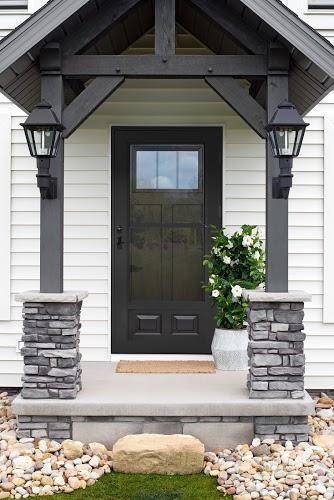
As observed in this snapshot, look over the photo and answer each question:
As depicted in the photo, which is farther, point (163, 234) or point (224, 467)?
point (163, 234)

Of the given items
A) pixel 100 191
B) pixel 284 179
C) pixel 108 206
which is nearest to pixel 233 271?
pixel 108 206

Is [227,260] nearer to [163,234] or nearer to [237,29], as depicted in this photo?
[163,234]

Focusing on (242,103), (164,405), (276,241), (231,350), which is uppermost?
(242,103)

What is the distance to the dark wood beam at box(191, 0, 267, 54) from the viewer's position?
4523 millimetres

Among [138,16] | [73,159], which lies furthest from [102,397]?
[138,16]

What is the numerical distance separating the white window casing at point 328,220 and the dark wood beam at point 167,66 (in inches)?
59.3

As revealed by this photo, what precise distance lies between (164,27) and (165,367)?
8.81 feet

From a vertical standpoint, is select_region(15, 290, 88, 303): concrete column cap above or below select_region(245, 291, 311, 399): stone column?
above

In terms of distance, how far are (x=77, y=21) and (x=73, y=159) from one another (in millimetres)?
1641

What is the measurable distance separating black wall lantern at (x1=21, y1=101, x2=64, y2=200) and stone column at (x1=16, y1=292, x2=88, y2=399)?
0.79 m

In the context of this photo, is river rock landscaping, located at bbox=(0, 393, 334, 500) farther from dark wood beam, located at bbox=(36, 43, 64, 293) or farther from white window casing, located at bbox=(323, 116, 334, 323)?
white window casing, located at bbox=(323, 116, 334, 323)

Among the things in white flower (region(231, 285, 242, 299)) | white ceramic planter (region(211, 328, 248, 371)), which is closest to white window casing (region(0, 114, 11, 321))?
white ceramic planter (region(211, 328, 248, 371))

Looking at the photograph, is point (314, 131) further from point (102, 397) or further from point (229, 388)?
point (102, 397)

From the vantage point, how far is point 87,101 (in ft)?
14.5
